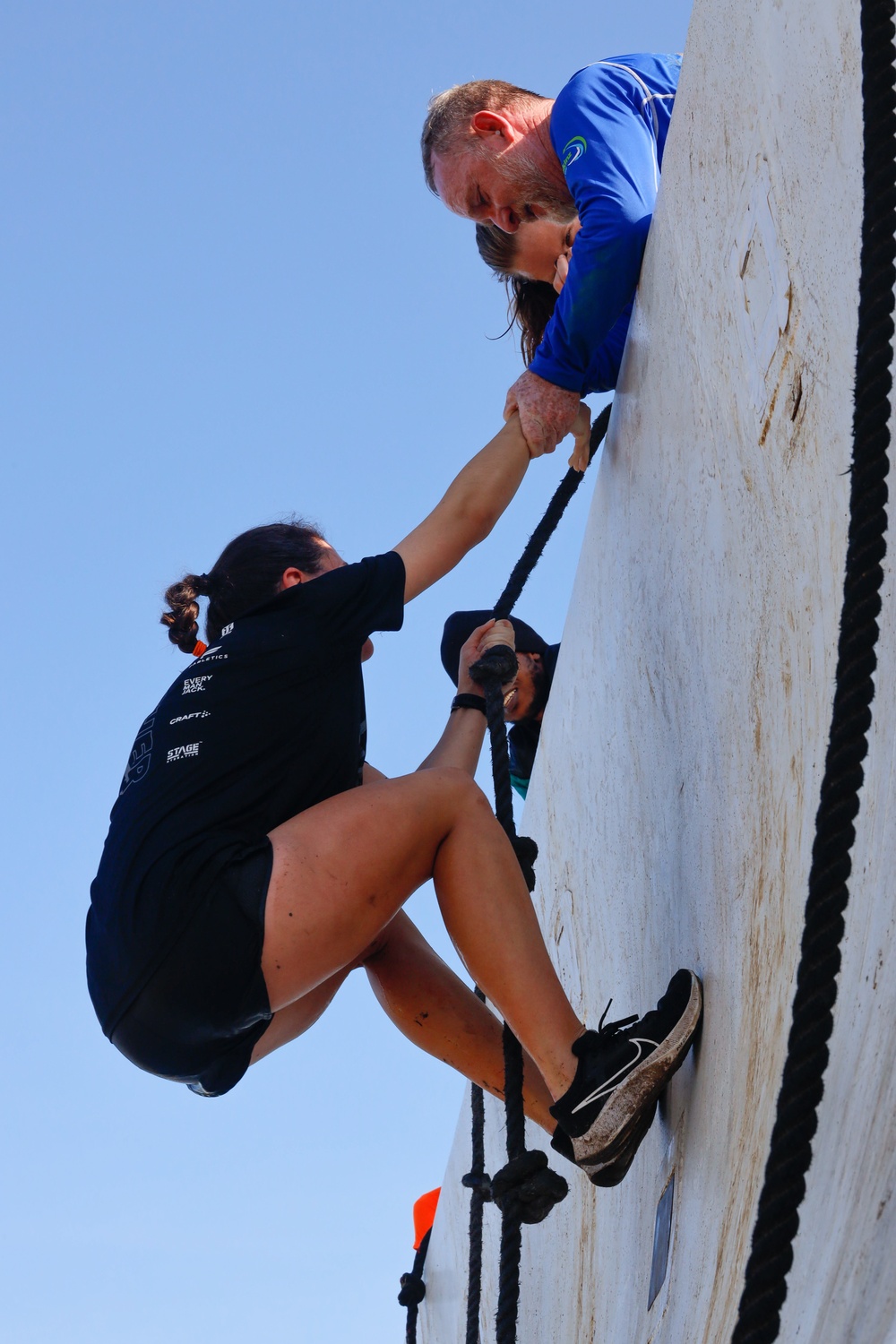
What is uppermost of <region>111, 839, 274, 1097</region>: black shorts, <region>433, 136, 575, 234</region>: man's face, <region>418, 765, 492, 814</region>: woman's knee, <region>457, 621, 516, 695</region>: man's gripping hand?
<region>433, 136, 575, 234</region>: man's face

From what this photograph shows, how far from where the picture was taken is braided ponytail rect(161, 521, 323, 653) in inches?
88.0

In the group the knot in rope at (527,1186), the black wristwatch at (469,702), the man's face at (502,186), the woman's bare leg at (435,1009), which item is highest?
the man's face at (502,186)

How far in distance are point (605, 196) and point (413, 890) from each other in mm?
1157

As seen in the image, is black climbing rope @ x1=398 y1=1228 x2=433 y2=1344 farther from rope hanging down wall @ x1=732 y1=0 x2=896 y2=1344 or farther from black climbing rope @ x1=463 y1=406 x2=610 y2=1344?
rope hanging down wall @ x1=732 y1=0 x2=896 y2=1344

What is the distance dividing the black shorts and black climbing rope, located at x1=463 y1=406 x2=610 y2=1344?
1.21 ft

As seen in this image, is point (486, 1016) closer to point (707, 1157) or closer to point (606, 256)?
point (707, 1157)

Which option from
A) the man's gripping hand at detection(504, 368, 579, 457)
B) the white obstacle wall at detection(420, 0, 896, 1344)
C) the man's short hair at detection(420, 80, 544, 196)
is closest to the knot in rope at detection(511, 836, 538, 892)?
the white obstacle wall at detection(420, 0, 896, 1344)

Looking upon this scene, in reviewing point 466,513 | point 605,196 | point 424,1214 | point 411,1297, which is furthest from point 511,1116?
point 424,1214

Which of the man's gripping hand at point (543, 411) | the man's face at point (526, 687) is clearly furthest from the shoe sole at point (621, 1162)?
the man's face at point (526, 687)

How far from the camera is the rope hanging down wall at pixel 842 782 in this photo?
895mm

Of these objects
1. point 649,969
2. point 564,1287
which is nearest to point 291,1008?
point 649,969

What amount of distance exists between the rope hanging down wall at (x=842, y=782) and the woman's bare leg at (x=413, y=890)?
853 mm

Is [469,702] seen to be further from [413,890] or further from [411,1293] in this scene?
[411,1293]

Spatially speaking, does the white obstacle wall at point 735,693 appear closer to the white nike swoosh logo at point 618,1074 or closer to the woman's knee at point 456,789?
the white nike swoosh logo at point 618,1074
